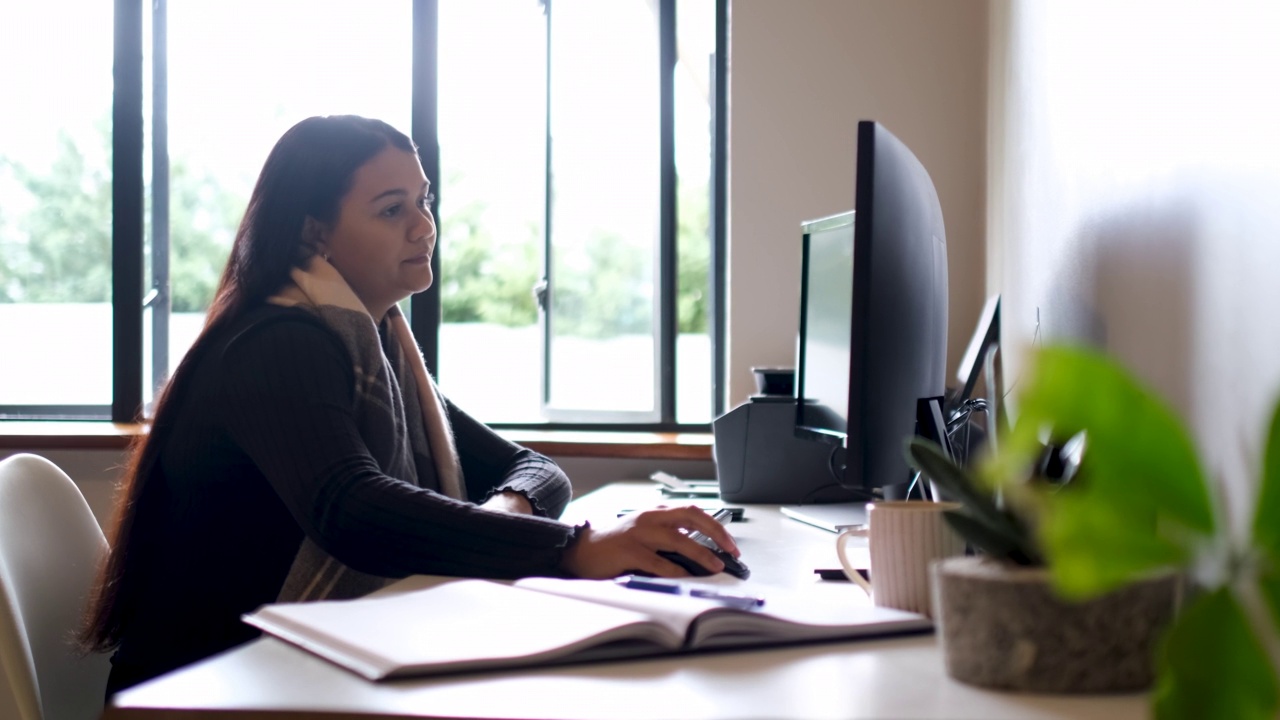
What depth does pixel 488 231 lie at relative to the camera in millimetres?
3312

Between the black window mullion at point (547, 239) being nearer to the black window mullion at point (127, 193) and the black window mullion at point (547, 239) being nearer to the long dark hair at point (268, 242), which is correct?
the black window mullion at point (127, 193)

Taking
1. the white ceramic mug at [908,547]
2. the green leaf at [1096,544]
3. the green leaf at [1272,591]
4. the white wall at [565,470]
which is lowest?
the white wall at [565,470]

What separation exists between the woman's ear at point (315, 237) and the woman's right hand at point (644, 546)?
0.76 meters

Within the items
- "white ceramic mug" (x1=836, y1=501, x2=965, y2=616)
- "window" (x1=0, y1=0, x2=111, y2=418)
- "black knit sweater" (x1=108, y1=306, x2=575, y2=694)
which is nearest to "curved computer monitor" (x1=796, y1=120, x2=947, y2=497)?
"white ceramic mug" (x1=836, y1=501, x2=965, y2=616)

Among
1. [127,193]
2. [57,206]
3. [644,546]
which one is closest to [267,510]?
[644,546]

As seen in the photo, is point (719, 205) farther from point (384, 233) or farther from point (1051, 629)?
point (1051, 629)

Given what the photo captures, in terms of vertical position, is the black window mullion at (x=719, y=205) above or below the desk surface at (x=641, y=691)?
above

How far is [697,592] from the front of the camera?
1015mm

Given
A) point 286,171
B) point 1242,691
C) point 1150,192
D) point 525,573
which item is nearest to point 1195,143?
point 1150,192

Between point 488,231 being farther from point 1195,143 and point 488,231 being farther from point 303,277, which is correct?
point 1195,143

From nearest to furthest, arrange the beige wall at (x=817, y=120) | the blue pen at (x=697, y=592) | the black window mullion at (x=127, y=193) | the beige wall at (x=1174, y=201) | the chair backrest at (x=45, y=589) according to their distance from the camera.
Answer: the beige wall at (x=1174, y=201) → the blue pen at (x=697, y=592) → the chair backrest at (x=45, y=589) → the beige wall at (x=817, y=120) → the black window mullion at (x=127, y=193)

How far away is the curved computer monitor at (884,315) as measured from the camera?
1.23 metres

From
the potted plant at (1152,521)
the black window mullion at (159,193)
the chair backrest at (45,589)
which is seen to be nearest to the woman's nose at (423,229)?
the chair backrest at (45,589)

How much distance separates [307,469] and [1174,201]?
0.95 metres
